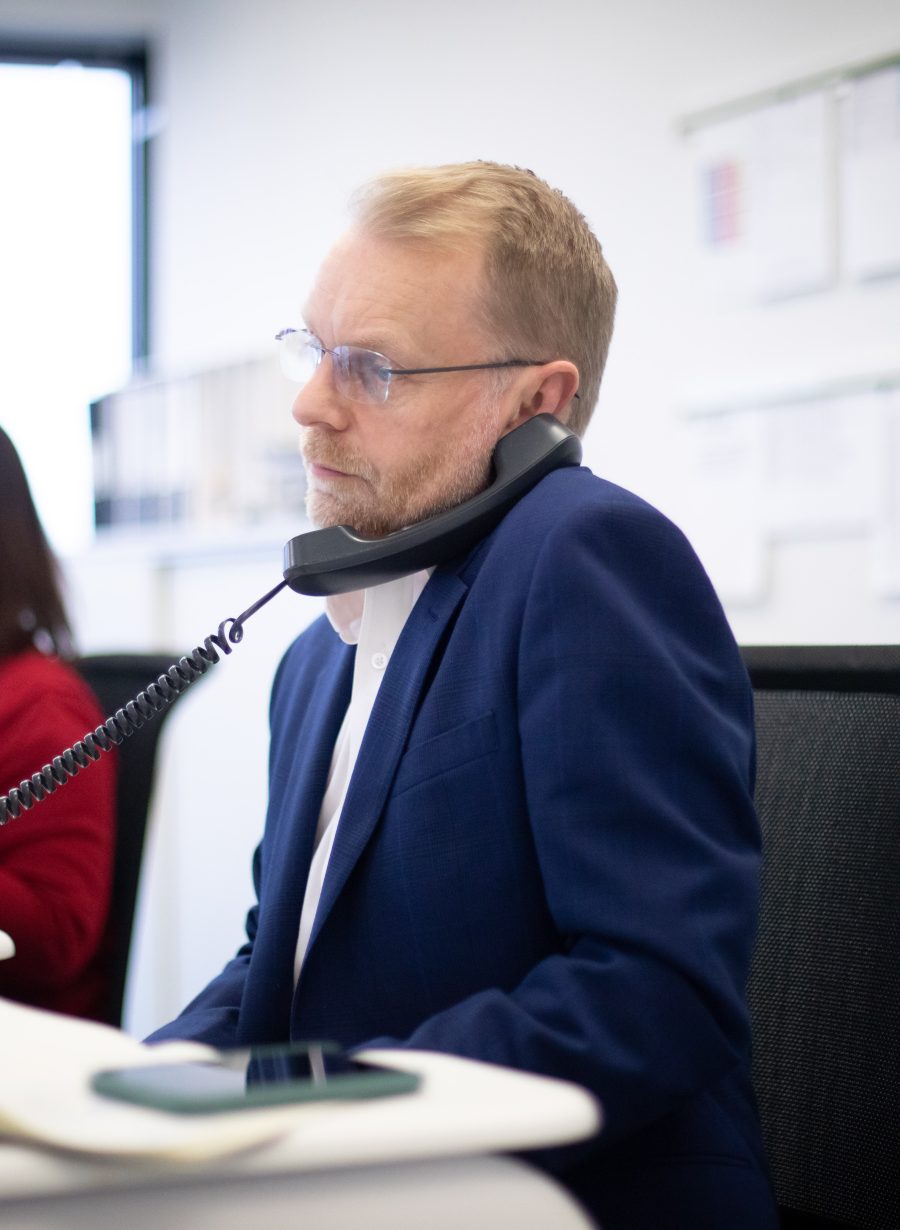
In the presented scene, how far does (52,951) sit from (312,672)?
60 cm

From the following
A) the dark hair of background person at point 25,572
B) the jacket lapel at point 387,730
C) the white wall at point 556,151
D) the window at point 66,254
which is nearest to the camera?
the jacket lapel at point 387,730

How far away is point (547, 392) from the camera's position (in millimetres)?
1205

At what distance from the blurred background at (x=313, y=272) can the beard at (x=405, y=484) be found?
41.7 inches

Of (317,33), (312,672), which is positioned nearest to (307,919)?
(312,672)

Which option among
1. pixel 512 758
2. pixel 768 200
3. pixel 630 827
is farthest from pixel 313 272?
pixel 630 827

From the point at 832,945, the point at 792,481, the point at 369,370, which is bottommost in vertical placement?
the point at 832,945

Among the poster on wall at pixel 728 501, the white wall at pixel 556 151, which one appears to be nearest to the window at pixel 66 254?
the white wall at pixel 556 151

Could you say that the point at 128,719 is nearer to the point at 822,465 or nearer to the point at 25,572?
the point at 25,572

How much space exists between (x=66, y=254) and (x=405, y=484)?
294 centimetres

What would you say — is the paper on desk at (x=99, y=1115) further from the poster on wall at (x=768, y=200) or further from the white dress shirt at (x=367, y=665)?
the poster on wall at (x=768, y=200)

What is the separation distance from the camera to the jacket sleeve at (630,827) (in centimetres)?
80

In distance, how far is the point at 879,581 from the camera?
204 cm

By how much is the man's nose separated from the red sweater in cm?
71

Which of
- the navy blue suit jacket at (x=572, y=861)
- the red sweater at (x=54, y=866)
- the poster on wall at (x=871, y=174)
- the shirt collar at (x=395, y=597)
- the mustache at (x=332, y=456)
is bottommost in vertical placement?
the red sweater at (x=54, y=866)
